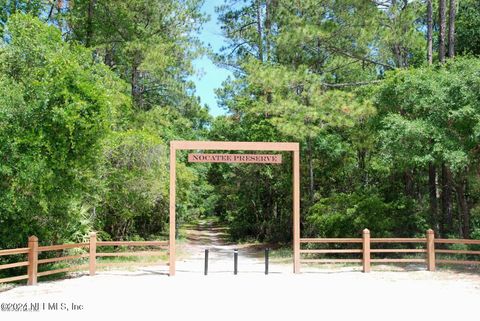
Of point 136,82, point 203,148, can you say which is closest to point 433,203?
point 203,148

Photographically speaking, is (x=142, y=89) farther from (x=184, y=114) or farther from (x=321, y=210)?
(x=321, y=210)

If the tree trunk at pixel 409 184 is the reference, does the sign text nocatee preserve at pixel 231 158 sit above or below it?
above

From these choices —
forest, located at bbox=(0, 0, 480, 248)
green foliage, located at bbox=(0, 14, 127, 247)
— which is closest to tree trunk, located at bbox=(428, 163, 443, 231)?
forest, located at bbox=(0, 0, 480, 248)

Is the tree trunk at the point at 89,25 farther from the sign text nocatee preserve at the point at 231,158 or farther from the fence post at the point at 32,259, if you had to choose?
the fence post at the point at 32,259

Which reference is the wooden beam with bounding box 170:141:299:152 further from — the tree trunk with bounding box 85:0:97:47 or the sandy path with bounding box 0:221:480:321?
the tree trunk with bounding box 85:0:97:47

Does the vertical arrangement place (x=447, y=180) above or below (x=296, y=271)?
above

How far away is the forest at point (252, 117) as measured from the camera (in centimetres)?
1175

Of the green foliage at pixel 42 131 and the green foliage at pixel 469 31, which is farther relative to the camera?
the green foliage at pixel 469 31

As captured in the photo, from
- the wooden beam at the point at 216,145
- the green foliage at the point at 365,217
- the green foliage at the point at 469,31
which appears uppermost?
the green foliage at the point at 469,31

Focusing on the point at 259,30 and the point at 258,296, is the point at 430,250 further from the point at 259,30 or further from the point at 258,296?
the point at 259,30

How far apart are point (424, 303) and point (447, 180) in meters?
10.2

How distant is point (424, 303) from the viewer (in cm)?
903

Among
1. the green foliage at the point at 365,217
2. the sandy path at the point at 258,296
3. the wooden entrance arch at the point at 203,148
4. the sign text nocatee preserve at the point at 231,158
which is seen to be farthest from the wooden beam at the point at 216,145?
the green foliage at the point at 365,217

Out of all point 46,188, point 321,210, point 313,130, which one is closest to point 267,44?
point 313,130
